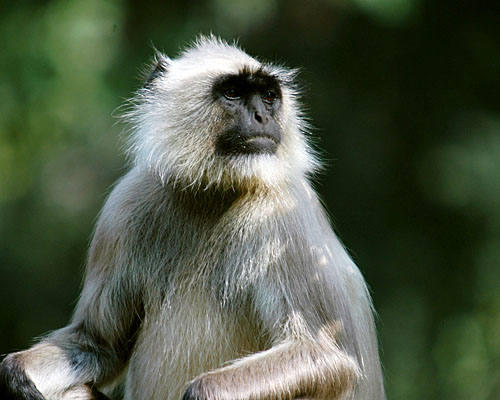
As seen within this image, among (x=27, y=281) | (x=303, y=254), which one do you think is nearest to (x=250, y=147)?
(x=303, y=254)

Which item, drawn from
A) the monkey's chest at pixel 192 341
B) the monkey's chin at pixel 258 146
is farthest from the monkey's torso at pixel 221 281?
the monkey's chin at pixel 258 146

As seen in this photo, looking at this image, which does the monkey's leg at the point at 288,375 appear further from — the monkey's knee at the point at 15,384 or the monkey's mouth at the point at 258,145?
the monkey's mouth at the point at 258,145

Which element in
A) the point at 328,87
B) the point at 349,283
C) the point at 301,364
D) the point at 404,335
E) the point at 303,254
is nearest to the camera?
the point at 301,364

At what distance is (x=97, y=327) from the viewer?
Answer: 5441mm

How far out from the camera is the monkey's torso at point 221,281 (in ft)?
16.5

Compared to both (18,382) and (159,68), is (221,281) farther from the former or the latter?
(159,68)

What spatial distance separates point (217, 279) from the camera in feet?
16.8

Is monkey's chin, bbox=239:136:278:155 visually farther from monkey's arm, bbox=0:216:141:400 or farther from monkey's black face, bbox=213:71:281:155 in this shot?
monkey's arm, bbox=0:216:141:400

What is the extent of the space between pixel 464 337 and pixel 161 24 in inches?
161

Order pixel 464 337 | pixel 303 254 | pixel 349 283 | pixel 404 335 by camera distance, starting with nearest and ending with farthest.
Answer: pixel 303 254 → pixel 349 283 → pixel 464 337 → pixel 404 335

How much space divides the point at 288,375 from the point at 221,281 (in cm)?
68

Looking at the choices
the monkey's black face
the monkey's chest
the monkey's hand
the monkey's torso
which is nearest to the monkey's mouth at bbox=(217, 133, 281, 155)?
the monkey's black face

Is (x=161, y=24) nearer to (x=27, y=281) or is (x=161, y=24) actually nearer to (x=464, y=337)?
(x=27, y=281)

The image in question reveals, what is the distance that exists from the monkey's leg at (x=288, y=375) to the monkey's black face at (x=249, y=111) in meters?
1.15
